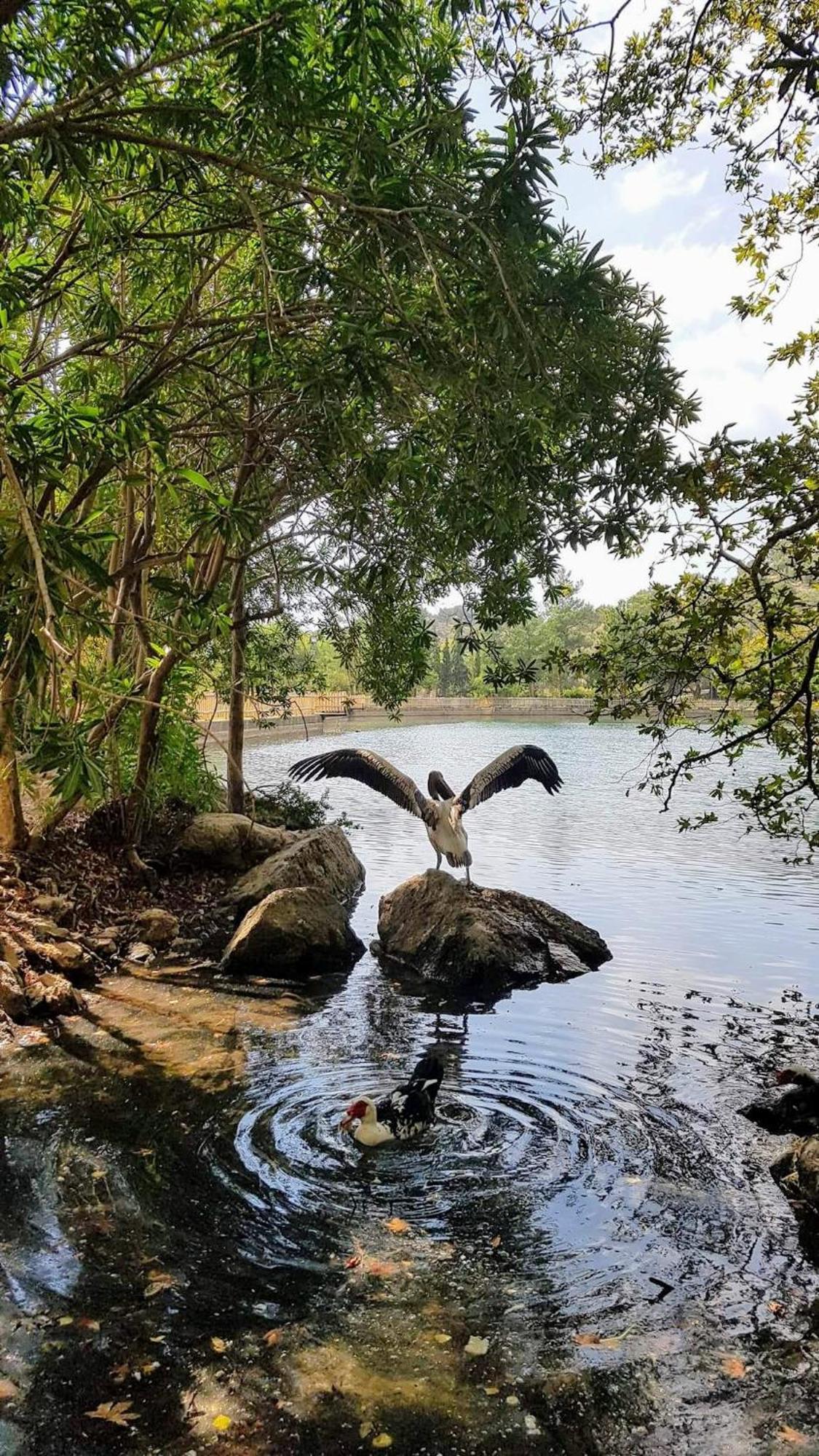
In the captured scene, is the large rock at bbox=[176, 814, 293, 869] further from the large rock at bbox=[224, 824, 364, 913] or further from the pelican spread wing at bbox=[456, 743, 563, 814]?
the pelican spread wing at bbox=[456, 743, 563, 814]

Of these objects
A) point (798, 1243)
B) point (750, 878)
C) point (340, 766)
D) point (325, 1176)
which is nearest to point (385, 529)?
point (340, 766)

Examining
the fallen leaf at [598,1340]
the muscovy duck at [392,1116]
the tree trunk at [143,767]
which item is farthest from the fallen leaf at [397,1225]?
the tree trunk at [143,767]

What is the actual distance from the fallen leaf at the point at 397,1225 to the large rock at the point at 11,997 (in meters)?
3.42

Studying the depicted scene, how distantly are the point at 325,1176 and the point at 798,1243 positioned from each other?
6.98ft

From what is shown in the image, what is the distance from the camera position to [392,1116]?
4801mm

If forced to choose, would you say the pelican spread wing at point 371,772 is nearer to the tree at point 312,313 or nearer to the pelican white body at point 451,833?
the pelican white body at point 451,833

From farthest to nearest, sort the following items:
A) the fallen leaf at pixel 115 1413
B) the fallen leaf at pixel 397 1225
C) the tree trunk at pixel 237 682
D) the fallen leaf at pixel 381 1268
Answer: the tree trunk at pixel 237 682, the fallen leaf at pixel 397 1225, the fallen leaf at pixel 381 1268, the fallen leaf at pixel 115 1413

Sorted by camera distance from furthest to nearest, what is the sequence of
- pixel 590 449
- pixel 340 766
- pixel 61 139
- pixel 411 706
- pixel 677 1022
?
pixel 411 706 → pixel 340 766 → pixel 677 1022 → pixel 590 449 → pixel 61 139

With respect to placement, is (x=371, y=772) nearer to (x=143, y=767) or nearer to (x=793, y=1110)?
(x=143, y=767)

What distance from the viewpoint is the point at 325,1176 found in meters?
4.45

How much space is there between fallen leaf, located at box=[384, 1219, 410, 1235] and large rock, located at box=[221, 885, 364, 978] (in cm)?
402

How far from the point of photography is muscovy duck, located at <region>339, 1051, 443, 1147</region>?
15.5ft

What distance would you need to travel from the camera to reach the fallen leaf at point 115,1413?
279cm

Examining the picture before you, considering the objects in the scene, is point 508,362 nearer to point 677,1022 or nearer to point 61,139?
point 61,139
